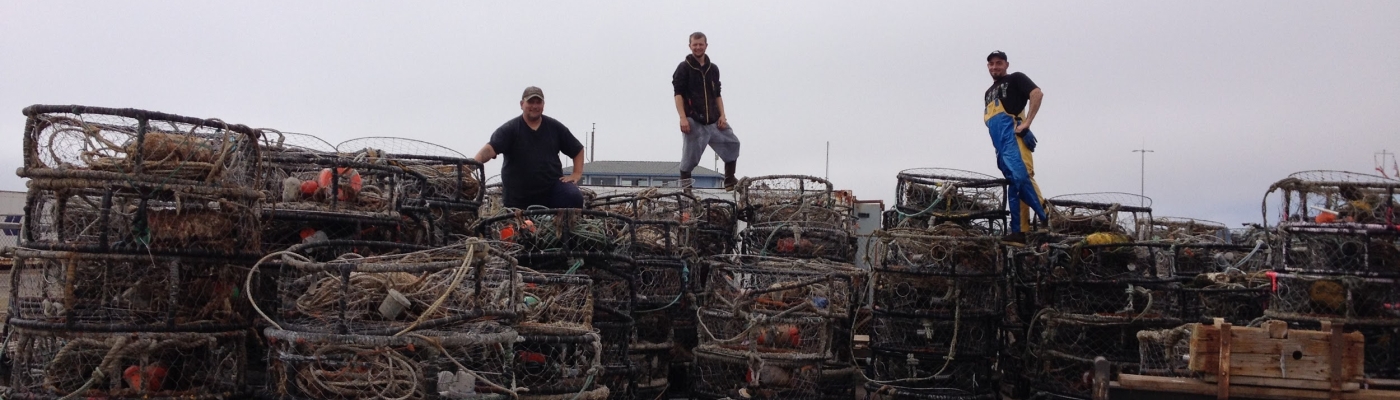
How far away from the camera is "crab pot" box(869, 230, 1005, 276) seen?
7.64 metres

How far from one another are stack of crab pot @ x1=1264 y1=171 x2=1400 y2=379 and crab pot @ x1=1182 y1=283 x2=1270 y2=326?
0.49 metres

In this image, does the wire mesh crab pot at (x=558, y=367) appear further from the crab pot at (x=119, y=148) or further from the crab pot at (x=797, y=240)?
the crab pot at (x=797, y=240)

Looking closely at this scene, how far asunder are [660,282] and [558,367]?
237 centimetres

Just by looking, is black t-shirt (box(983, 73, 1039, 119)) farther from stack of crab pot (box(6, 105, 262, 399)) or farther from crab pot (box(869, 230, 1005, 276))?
stack of crab pot (box(6, 105, 262, 399))

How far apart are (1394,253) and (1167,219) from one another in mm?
4851

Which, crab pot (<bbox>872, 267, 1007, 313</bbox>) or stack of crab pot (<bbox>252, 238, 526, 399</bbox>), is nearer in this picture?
stack of crab pot (<bbox>252, 238, 526, 399</bbox>)

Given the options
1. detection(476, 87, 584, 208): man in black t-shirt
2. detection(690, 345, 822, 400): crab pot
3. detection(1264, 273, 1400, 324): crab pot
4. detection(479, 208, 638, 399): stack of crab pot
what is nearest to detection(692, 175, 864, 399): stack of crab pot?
detection(690, 345, 822, 400): crab pot

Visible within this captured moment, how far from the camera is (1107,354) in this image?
24.1ft

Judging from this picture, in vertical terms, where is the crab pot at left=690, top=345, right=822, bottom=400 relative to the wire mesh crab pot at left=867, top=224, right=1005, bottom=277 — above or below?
below

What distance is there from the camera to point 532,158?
6.92m

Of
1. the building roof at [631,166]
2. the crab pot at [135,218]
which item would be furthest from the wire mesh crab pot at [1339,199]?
the building roof at [631,166]

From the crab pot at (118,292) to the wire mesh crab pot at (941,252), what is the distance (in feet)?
15.1

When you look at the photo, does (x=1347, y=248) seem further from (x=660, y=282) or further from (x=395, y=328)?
(x=395, y=328)

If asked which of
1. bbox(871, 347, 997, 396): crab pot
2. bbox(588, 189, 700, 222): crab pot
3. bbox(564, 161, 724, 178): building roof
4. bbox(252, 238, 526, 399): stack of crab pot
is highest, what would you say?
bbox(564, 161, 724, 178): building roof
